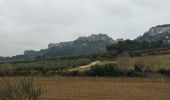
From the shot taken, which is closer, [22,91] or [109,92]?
[22,91]

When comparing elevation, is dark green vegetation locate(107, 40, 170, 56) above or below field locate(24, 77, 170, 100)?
above

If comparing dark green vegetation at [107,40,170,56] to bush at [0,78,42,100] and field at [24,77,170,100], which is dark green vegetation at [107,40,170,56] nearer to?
field at [24,77,170,100]

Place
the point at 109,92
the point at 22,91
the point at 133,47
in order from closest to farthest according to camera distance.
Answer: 1. the point at 22,91
2. the point at 109,92
3. the point at 133,47

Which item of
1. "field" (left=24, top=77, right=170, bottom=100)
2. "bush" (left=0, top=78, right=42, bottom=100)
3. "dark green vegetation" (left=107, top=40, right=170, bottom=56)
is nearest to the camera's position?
"bush" (left=0, top=78, right=42, bottom=100)

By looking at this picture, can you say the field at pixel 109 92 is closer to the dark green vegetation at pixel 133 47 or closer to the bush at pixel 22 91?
the bush at pixel 22 91

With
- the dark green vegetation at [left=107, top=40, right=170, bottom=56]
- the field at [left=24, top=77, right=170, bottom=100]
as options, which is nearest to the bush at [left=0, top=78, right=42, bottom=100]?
the field at [left=24, top=77, right=170, bottom=100]

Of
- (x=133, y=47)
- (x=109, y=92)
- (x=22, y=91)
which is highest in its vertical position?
(x=133, y=47)

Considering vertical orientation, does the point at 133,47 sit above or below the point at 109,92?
above

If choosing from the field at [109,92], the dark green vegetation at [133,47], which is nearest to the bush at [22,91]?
the field at [109,92]

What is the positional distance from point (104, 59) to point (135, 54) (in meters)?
7.88

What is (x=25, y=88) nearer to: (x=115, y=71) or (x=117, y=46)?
(x=115, y=71)

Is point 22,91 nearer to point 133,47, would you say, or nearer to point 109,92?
point 109,92

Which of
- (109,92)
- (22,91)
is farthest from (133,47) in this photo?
(22,91)

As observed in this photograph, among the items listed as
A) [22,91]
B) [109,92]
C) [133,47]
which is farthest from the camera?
[133,47]
